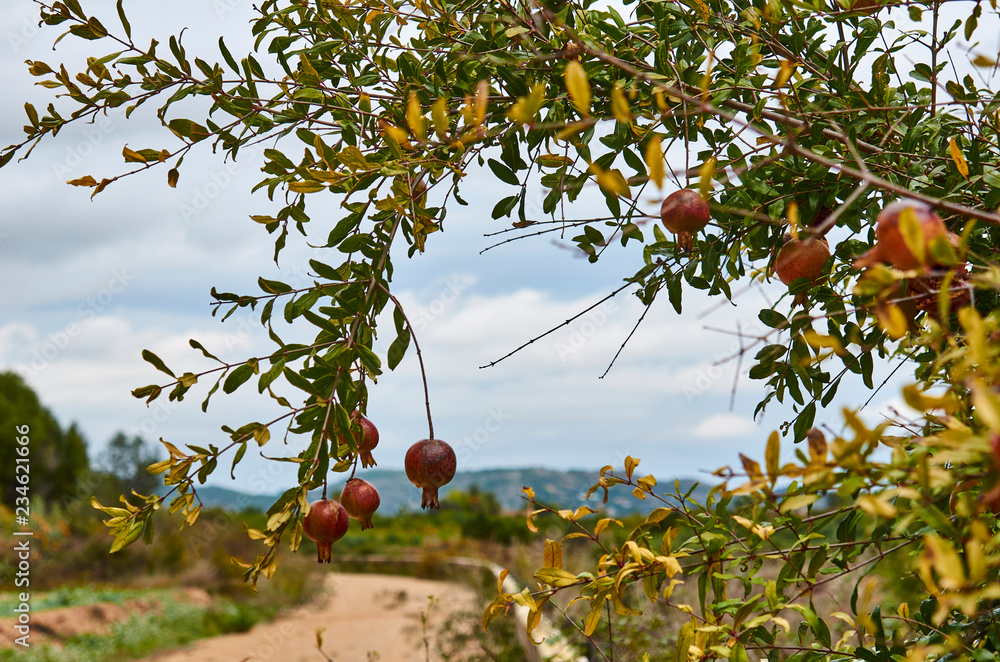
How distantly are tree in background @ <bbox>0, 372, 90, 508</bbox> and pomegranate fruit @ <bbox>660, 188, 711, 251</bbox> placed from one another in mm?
28148

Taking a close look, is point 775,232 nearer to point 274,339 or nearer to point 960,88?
point 960,88

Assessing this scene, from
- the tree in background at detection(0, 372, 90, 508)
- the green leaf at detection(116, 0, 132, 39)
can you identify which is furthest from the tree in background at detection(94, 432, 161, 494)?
the green leaf at detection(116, 0, 132, 39)

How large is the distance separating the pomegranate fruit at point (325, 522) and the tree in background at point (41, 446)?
90.3ft

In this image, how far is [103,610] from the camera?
31.4ft

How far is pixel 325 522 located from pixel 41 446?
1175 inches

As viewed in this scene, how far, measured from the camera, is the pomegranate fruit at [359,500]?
1.57 meters

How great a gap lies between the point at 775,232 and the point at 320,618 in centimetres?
1204

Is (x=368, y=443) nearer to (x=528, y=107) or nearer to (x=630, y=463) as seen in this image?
(x=630, y=463)

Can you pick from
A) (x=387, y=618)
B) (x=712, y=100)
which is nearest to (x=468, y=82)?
(x=712, y=100)

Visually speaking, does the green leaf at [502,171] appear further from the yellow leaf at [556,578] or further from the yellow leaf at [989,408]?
the yellow leaf at [989,408]

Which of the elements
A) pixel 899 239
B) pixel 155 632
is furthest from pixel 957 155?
pixel 155 632

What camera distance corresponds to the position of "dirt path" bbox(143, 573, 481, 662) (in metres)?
8.91

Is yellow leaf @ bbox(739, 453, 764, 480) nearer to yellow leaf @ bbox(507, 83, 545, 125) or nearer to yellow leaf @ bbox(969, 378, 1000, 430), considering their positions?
yellow leaf @ bbox(969, 378, 1000, 430)

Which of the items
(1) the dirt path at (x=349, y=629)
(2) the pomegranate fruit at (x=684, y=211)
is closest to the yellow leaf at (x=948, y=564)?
(2) the pomegranate fruit at (x=684, y=211)
